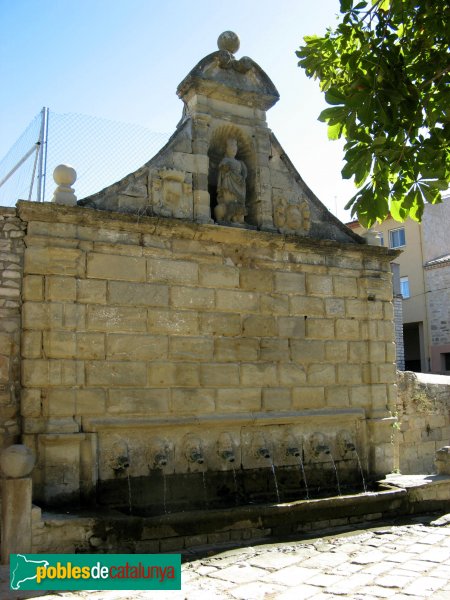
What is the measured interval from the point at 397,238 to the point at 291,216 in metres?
15.9

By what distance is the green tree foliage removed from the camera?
3932 millimetres

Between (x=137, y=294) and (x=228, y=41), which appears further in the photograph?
(x=228, y=41)

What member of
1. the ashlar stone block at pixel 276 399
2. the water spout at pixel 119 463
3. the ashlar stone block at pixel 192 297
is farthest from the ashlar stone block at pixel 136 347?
the ashlar stone block at pixel 276 399

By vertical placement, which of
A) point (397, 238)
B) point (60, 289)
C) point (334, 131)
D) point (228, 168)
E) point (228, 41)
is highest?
point (397, 238)

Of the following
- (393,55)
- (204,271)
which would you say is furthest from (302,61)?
(204,271)

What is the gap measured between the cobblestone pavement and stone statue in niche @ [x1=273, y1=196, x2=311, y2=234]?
3.99m

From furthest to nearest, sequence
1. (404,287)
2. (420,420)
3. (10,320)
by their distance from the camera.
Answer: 1. (404,287)
2. (420,420)
3. (10,320)

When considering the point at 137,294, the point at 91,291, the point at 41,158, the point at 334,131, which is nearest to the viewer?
the point at 334,131

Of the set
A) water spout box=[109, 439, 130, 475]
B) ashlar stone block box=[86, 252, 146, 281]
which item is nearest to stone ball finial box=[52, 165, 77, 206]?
ashlar stone block box=[86, 252, 146, 281]

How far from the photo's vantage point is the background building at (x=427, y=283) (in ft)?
70.3

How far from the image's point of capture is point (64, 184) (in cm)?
698

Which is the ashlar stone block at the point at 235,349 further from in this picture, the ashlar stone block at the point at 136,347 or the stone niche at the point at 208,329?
the ashlar stone block at the point at 136,347

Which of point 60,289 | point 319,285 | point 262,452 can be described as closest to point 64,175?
point 60,289

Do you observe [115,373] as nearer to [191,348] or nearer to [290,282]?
[191,348]
